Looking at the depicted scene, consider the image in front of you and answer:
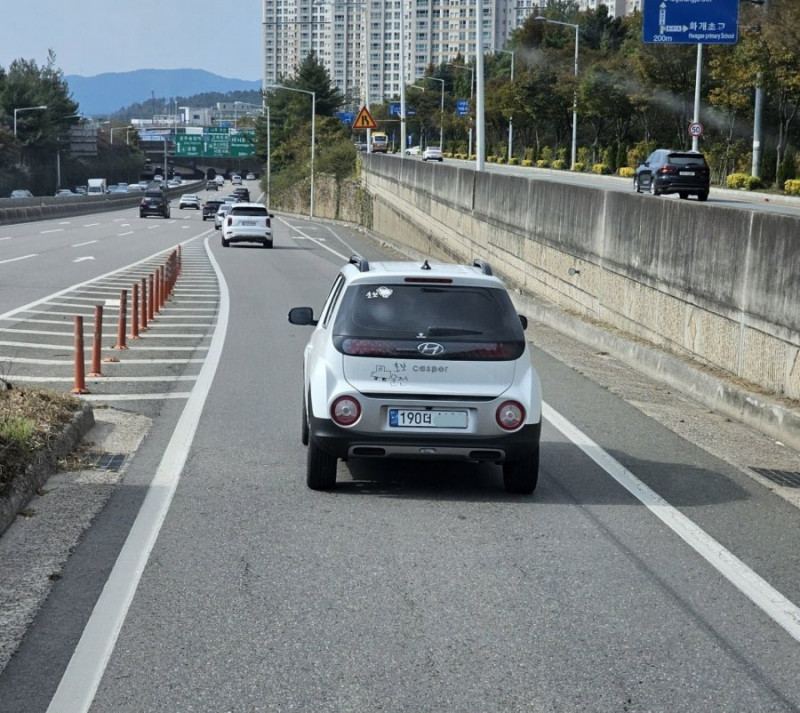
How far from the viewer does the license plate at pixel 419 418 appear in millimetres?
9383

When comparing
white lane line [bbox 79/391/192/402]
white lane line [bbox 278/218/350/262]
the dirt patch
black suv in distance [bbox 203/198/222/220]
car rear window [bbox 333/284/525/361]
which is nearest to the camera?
the dirt patch

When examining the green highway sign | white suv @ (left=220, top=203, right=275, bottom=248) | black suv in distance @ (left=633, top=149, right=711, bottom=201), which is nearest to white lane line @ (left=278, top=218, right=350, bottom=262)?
white suv @ (left=220, top=203, right=275, bottom=248)

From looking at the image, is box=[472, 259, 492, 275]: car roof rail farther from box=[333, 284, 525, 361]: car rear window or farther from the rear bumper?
the rear bumper

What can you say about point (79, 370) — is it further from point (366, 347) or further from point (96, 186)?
point (96, 186)

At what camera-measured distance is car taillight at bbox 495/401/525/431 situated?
9.41 m

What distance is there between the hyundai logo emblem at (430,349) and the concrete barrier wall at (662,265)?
16.0 feet

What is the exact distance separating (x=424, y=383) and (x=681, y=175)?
1364 inches

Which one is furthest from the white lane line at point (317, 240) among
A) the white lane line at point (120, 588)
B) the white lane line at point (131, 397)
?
the white lane line at point (120, 588)

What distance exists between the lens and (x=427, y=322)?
9578 mm

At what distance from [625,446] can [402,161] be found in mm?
46544

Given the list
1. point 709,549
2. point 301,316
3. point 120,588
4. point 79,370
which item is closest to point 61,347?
point 79,370

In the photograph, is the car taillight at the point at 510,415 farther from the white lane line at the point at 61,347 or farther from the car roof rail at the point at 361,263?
the white lane line at the point at 61,347

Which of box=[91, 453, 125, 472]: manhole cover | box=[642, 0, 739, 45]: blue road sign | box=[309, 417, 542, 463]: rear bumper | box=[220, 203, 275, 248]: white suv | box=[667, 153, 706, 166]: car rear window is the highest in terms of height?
box=[642, 0, 739, 45]: blue road sign

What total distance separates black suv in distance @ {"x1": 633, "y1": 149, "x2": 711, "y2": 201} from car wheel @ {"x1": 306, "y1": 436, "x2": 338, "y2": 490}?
113 ft
